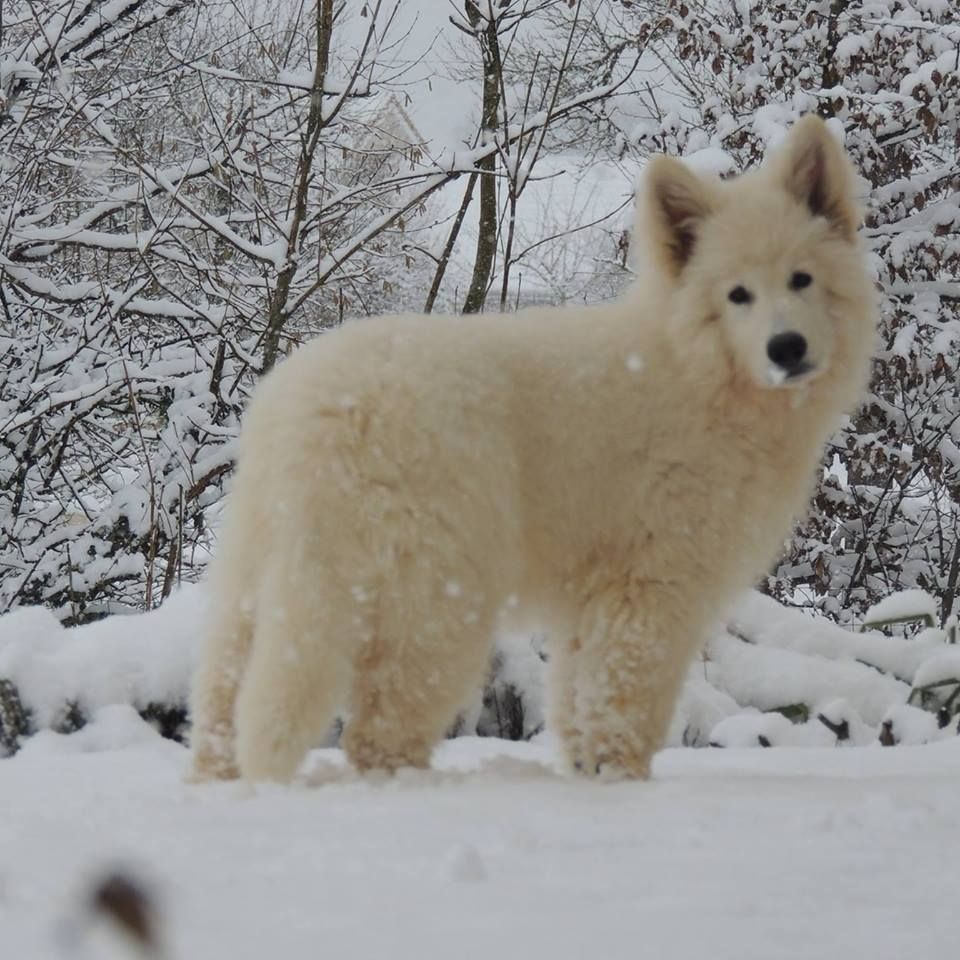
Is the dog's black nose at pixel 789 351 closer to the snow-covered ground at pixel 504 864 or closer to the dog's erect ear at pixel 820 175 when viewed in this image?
the dog's erect ear at pixel 820 175

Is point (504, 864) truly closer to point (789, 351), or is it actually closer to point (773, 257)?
point (789, 351)

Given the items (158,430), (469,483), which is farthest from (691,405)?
(158,430)

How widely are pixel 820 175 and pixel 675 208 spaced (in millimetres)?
525

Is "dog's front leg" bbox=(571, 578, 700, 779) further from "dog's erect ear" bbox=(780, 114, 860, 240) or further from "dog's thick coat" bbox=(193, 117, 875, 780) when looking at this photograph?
"dog's erect ear" bbox=(780, 114, 860, 240)

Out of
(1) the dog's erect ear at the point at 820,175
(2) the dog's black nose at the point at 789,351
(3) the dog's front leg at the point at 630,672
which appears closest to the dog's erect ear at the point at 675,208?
(1) the dog's erect ear at the point at 820,175

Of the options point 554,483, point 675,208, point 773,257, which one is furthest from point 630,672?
point 675,208

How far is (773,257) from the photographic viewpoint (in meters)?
3.91

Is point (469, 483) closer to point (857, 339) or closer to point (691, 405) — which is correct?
point (691, 405)

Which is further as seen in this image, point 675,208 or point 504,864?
point 675,208

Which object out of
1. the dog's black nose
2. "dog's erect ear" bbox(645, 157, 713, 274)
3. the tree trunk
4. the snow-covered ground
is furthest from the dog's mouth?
the tree trunk

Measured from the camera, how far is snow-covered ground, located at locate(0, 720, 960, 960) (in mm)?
1527

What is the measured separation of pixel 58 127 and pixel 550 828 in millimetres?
6929

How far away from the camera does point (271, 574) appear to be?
3.14 meters

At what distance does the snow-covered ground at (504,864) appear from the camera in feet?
5.01
